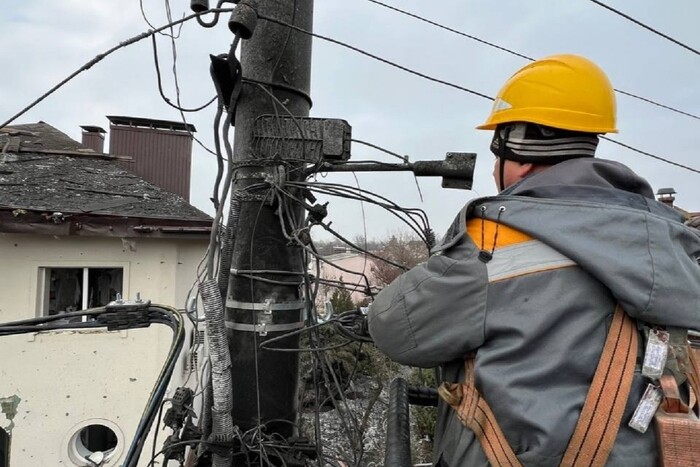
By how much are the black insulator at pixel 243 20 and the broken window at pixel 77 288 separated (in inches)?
281

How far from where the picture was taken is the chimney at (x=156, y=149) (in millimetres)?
10914

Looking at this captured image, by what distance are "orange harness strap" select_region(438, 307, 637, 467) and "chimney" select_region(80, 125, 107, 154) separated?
1274cm

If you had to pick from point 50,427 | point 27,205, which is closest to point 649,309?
point 27,205

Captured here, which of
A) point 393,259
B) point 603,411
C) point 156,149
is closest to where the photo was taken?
point 603,411

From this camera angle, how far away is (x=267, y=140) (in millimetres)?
2047

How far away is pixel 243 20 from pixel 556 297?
60.3 inches

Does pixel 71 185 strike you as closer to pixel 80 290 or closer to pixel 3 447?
pixel 80 290

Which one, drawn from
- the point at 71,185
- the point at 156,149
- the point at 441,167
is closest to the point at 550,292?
the point at 441,167

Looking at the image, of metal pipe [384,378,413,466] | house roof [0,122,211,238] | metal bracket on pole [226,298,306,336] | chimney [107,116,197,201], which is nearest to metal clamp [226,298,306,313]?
metal bracket on pole [226,298,306,336]

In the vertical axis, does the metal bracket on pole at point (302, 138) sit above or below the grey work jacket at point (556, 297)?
above

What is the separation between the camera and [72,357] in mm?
7328

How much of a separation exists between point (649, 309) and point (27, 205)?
26.2 feet

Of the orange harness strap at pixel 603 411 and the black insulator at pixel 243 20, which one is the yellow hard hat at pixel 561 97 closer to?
the orange harness strap at pixel 603 411

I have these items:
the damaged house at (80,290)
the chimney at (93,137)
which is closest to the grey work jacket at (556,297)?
the damaged house at (80,290)
